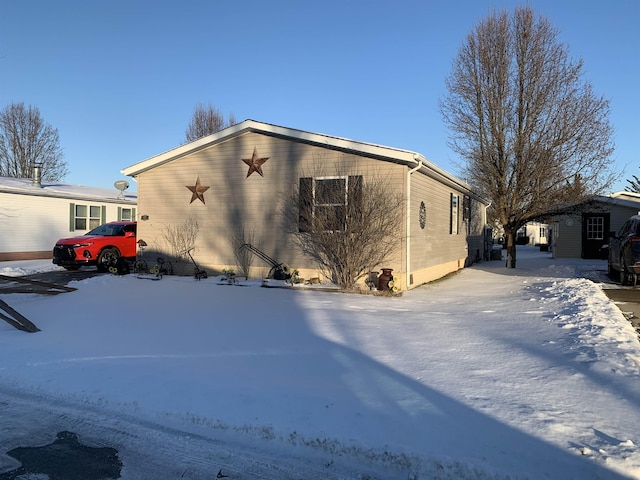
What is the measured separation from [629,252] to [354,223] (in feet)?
24.3

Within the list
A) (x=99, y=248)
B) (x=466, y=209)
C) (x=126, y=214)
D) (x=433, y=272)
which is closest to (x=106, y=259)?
(x=99, y=248)

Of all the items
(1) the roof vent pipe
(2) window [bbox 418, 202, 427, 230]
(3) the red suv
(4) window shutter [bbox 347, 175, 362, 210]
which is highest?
(1) the roof vent pipe

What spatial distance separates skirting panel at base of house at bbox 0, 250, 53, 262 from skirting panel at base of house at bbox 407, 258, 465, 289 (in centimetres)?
1680

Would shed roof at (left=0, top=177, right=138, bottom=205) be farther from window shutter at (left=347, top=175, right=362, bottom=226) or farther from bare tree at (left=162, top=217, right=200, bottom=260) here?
window shutter at (left=347, top=175, right=362, bottom=226)

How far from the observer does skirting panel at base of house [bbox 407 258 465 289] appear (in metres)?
12.0

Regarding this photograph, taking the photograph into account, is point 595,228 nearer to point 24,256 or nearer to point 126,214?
point 126,214

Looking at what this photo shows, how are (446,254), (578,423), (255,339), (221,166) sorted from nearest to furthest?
(578,423), (255,339), (221,166), (446,254)

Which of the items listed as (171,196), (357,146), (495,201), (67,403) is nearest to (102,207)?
(171,196)

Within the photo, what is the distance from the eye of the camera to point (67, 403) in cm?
464

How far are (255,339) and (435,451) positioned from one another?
364cm

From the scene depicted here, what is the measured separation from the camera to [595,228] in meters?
25.0

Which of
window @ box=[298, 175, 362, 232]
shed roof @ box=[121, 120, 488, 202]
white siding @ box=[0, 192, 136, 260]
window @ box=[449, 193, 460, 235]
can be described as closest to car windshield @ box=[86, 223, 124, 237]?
shed roof @ box=[121, 120, 488, 202]

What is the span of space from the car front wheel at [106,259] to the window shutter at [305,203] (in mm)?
6842

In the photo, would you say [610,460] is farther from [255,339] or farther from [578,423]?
[255,339]
